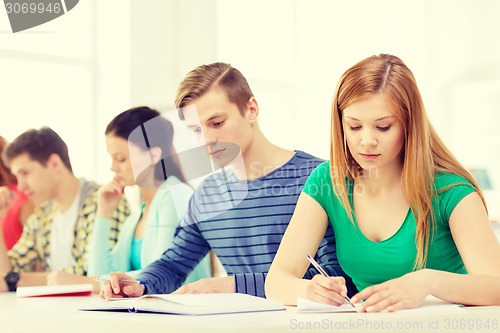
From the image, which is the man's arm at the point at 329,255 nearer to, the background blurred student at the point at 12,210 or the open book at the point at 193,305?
the open book at the point at 193,305

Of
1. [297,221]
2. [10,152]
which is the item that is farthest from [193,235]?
[10,152]

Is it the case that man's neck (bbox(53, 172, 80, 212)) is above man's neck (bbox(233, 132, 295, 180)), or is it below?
below

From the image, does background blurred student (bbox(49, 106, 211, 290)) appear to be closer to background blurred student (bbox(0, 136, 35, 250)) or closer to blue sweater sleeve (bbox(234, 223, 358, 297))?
blue sweater sleeve (bbox(234, 223, 358, 297))

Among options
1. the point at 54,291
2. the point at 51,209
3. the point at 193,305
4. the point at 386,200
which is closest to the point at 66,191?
the point at 51,209

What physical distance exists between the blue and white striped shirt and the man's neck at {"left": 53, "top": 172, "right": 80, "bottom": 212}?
909 millimetres

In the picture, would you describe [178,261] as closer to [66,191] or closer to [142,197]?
[142,197]

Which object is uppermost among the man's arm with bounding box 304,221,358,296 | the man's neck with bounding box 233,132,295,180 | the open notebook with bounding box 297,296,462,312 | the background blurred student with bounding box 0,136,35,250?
the man's neck with bounding box 233,132,295,180

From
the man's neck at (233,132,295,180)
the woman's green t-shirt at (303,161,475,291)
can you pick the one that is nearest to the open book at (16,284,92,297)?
the man's neck at (233,132,295,180)

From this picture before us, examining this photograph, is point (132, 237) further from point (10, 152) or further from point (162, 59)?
point (162, 59)

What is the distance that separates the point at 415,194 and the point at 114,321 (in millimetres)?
606

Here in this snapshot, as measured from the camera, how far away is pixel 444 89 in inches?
182

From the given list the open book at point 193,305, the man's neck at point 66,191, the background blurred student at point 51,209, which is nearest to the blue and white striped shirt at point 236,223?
the open book at point 193,305

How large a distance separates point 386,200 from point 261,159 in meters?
0.44

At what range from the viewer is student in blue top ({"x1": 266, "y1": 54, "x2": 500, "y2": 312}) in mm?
1284
